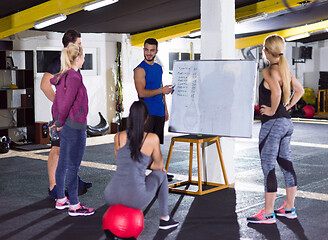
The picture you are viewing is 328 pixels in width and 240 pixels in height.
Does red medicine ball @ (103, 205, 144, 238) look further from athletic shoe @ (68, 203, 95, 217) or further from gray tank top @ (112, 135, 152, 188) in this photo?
athletic shoe @ (68, 203, 95, 217)

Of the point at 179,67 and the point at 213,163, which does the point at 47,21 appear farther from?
the point at 213,163

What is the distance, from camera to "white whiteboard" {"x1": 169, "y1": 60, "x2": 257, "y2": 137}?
4.41 metres

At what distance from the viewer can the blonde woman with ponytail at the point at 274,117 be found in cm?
362

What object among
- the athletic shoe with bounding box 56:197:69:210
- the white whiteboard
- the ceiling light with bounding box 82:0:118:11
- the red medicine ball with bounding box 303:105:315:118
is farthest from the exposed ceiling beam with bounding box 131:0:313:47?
the red medicine ball with bounding box 303:105:315:118

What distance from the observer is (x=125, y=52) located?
1098 cm

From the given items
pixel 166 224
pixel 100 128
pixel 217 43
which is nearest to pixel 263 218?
pixel 166 224

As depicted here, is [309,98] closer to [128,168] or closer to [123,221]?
[128,168]

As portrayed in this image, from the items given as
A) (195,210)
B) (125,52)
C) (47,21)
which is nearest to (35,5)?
(47,21)

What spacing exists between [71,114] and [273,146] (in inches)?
65.4

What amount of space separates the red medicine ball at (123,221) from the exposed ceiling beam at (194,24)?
5863 mm

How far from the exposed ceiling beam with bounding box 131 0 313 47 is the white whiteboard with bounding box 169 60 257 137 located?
152 inches

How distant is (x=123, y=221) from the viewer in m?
2.98

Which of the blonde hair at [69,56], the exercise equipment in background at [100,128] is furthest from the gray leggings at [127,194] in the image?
the exercise equipment in background at [100,128]

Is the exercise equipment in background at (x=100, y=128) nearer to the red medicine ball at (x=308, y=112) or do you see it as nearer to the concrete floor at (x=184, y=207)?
the concrete floor at (x=184, y=207)
